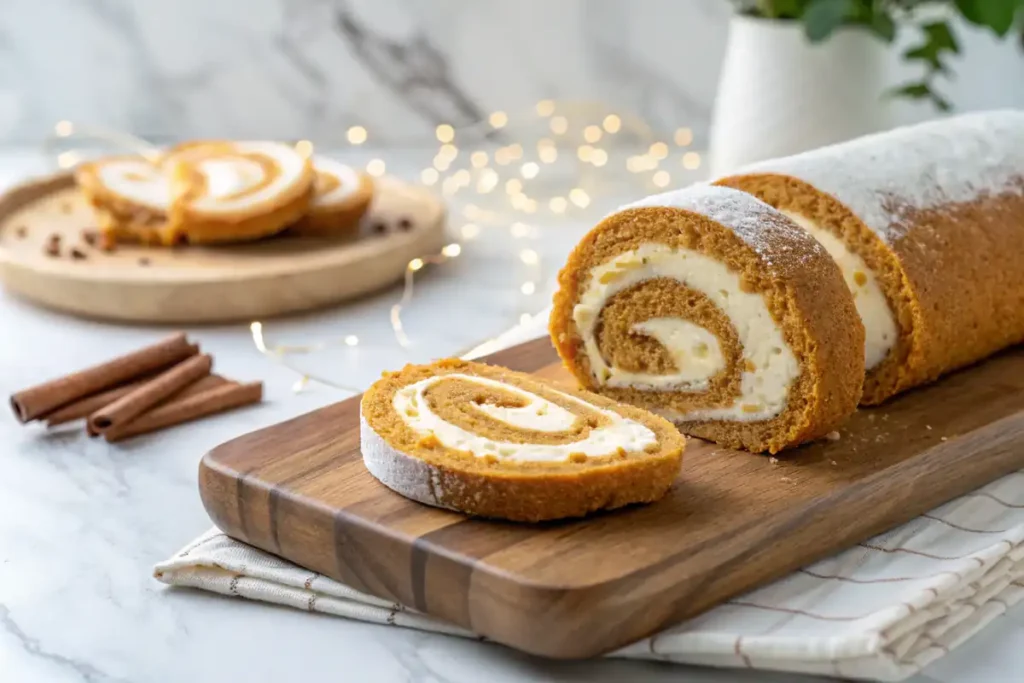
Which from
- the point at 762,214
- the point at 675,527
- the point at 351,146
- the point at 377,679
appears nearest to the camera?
the point at 377,679

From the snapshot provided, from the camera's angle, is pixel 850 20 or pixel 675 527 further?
pixel 850 20

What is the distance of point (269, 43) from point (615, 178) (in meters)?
1.04

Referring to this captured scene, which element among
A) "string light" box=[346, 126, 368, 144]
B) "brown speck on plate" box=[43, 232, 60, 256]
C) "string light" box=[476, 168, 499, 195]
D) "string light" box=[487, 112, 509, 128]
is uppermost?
"string light" box=[487, 112, 509, 128]

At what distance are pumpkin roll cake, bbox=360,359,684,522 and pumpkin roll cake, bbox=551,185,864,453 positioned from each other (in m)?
0.14

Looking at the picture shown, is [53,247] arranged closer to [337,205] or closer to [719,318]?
[337,205]

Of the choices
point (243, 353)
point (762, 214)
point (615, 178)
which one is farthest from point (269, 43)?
point (762, 214)

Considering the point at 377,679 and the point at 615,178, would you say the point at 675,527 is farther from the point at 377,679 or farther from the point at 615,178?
the point at 615,178

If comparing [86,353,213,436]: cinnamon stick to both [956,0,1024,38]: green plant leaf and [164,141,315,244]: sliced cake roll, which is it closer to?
[164,141,315,244]: sliced cake roll

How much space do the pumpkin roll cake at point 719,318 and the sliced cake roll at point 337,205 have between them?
3.47 feet

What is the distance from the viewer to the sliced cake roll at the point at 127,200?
10.0ft

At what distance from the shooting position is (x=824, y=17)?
286 centimetres

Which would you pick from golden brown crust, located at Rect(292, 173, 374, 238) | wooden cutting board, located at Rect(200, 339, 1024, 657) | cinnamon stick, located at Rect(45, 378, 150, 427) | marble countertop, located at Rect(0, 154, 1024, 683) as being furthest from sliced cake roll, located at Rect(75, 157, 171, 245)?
wooden cutting board, located at Rect(200, 339, 1024, 657)

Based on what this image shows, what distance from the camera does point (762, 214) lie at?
200 cm

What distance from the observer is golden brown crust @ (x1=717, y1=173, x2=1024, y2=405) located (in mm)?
2141
